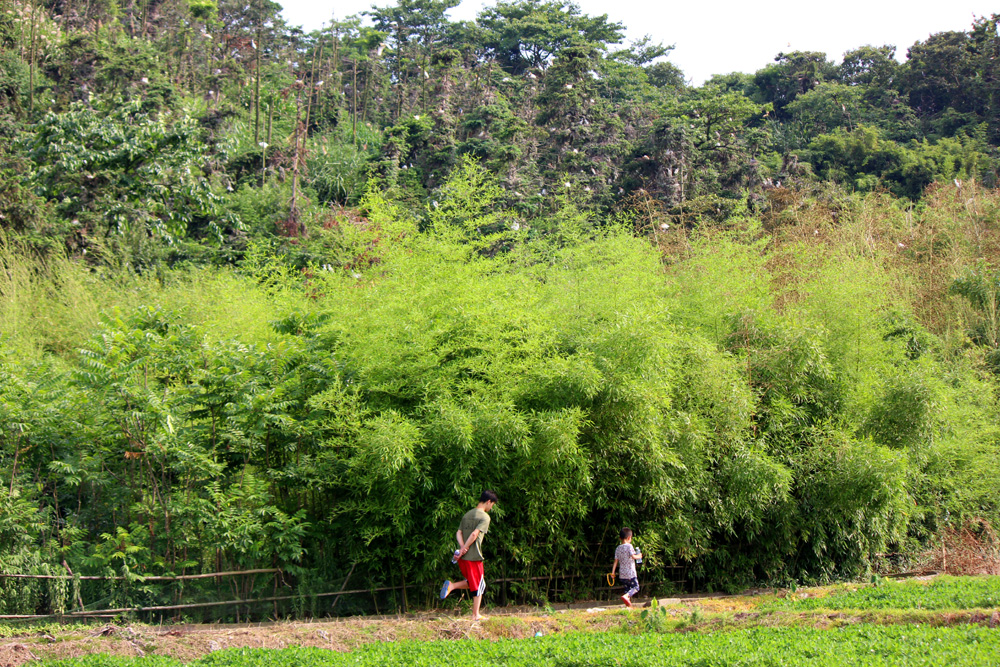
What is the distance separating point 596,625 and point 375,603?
6.18 feet

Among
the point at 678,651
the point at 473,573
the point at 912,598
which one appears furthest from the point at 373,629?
the point at 912,598

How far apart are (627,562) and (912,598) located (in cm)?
216

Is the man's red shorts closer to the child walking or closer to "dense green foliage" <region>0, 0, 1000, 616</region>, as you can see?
"dense green foliage" <region>0, 0, 1000, 616</region>

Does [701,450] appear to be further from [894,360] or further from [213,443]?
[213,443]

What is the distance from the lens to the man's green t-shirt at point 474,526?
550 cm

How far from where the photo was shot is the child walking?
20.7 ft

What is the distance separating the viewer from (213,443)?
6176 mm

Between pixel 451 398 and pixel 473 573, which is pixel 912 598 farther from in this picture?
pixel 451 398

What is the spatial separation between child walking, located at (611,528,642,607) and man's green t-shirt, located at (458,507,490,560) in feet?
4.46

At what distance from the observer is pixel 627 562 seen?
6.33 m

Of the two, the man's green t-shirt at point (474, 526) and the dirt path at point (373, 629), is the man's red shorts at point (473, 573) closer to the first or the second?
the man's green t-shirt at point (474, 526)

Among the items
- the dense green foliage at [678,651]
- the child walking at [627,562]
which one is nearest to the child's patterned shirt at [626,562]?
the child walking at [627,562]

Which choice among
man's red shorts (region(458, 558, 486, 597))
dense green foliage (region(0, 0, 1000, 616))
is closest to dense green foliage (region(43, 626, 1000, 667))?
man's red shorts (region(458, 558, 486, 597))

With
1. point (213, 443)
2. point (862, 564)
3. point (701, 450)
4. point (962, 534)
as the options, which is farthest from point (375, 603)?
point (962, 534)
